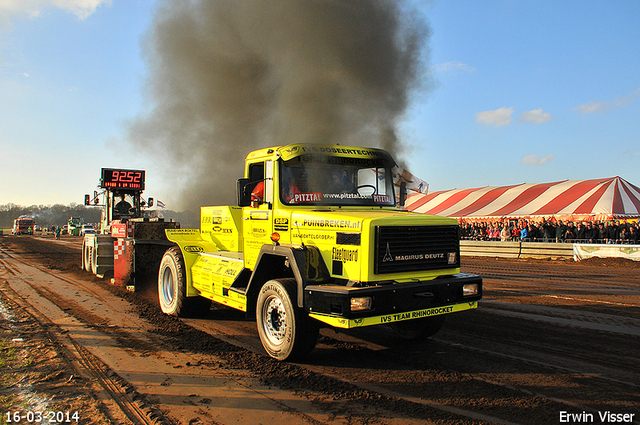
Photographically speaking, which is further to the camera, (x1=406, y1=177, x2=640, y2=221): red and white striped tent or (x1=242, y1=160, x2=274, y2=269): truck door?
(x1=406, y1=177, x2=640, y2=221): red and white striped tent

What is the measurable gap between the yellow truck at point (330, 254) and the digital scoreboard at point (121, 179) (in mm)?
10604

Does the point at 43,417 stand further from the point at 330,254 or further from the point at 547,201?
the point at 547,201

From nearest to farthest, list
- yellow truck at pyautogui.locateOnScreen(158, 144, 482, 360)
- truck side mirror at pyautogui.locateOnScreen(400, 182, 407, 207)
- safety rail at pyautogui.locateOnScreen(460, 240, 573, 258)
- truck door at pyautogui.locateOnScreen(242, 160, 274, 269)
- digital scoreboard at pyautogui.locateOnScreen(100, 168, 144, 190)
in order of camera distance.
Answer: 1. yellow truck at pyautogui.locateOnScreen(158, 144, 482, 360)
2. truck door at pyautogui.locateOnScreen(242, 160, 274, 269)
3. truck side mirror at pyautogui.locateOnScreen(400, 182, 407, 207)
4. digital scoreboard at pyautogui.locateOnScreen(100, 168, 144, 190)
5. safety rail at pyautogui.locateOnScreen(460, 240, 573, 258)

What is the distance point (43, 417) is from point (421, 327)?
4109 mm

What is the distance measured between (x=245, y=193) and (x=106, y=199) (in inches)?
475

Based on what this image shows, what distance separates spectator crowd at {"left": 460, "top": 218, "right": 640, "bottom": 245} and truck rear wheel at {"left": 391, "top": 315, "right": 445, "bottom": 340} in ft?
57.1

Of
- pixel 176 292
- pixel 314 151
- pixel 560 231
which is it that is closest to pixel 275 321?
pixel 314 151

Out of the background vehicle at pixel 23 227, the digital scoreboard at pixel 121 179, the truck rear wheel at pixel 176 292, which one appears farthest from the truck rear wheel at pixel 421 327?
the background vehicle at pixel 23 227

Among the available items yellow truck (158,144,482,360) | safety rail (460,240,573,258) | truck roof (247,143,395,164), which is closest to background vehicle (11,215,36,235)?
safety rail (460,240,573,258)

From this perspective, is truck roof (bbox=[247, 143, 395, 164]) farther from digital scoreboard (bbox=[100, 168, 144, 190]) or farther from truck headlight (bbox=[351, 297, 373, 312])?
digital scoreboard (bbox=[100, 168, 144, 190])

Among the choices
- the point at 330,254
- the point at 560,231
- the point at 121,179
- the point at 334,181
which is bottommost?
the point at 560,231

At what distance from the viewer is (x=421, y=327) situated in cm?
564

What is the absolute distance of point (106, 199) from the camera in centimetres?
1577

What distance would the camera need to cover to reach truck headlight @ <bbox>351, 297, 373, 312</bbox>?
4316mm
